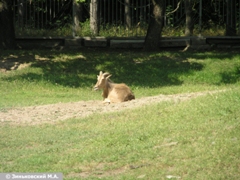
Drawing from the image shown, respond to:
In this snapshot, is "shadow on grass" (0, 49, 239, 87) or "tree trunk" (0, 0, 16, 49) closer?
"shadow on grass" (0, 49, 239, 87)

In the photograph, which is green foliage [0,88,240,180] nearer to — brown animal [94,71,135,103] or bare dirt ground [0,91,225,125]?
bare dirt ground [0,91,225,125]

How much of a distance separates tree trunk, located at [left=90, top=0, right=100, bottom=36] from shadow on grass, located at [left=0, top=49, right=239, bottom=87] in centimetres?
228

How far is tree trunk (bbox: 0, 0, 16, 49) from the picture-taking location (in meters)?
23.6

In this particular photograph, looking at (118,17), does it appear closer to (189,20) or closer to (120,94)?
(189,20)

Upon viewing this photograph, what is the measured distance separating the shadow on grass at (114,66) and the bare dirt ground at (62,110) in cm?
393

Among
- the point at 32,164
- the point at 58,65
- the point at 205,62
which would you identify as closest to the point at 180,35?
the point at 205,62

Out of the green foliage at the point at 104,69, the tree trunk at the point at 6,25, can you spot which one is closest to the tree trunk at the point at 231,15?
the green foliage at the point at 104,69

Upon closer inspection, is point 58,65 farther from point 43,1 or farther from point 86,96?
point 43,1

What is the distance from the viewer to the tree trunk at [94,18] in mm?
26281

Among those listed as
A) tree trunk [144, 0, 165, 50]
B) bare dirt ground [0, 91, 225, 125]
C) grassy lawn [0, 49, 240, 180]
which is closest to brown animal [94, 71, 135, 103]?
bare dirt ground [0, 91, 225, 125]

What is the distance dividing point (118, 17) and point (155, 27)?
5075 mm

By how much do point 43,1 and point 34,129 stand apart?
580 inches

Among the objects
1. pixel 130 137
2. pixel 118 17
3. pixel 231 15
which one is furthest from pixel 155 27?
pixel 130 137

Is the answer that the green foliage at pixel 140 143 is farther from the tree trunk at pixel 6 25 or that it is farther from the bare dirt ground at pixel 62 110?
the tree trunk at pixel 6 25
